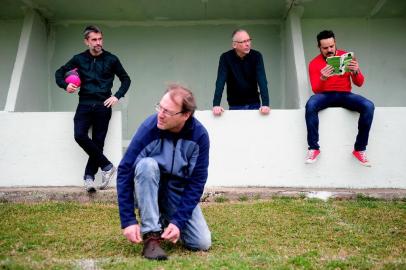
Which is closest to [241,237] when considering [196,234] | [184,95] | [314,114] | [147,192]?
[196,234]

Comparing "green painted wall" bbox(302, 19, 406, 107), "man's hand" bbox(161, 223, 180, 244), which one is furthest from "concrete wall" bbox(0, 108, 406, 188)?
"man's hand" bbox(161, 223, 180, 244)

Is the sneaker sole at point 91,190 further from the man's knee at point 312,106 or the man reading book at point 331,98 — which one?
the man's knee at point 312,106

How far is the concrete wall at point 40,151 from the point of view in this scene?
6.29 meters

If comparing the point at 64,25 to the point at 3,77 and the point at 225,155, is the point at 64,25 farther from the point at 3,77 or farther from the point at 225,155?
the point at 225,155

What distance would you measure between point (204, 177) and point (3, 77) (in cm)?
577

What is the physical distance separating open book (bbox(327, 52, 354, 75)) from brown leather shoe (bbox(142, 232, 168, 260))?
10.8 feet

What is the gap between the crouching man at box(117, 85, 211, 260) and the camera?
3.42 m

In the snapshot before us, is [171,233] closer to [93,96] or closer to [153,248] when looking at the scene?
[153,248]

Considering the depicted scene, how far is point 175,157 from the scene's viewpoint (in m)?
3.62

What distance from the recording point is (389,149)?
6.22 meters

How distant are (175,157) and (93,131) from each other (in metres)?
2.66

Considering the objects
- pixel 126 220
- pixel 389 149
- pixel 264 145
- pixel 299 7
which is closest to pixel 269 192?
pixel 264 145

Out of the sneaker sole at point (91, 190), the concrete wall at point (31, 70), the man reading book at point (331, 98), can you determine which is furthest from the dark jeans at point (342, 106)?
the concrete wall at point (31, 70)

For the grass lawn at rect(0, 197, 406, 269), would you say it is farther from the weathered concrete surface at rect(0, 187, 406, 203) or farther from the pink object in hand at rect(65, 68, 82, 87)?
the pink object in hand at rect(65, 68, 82, 87)
